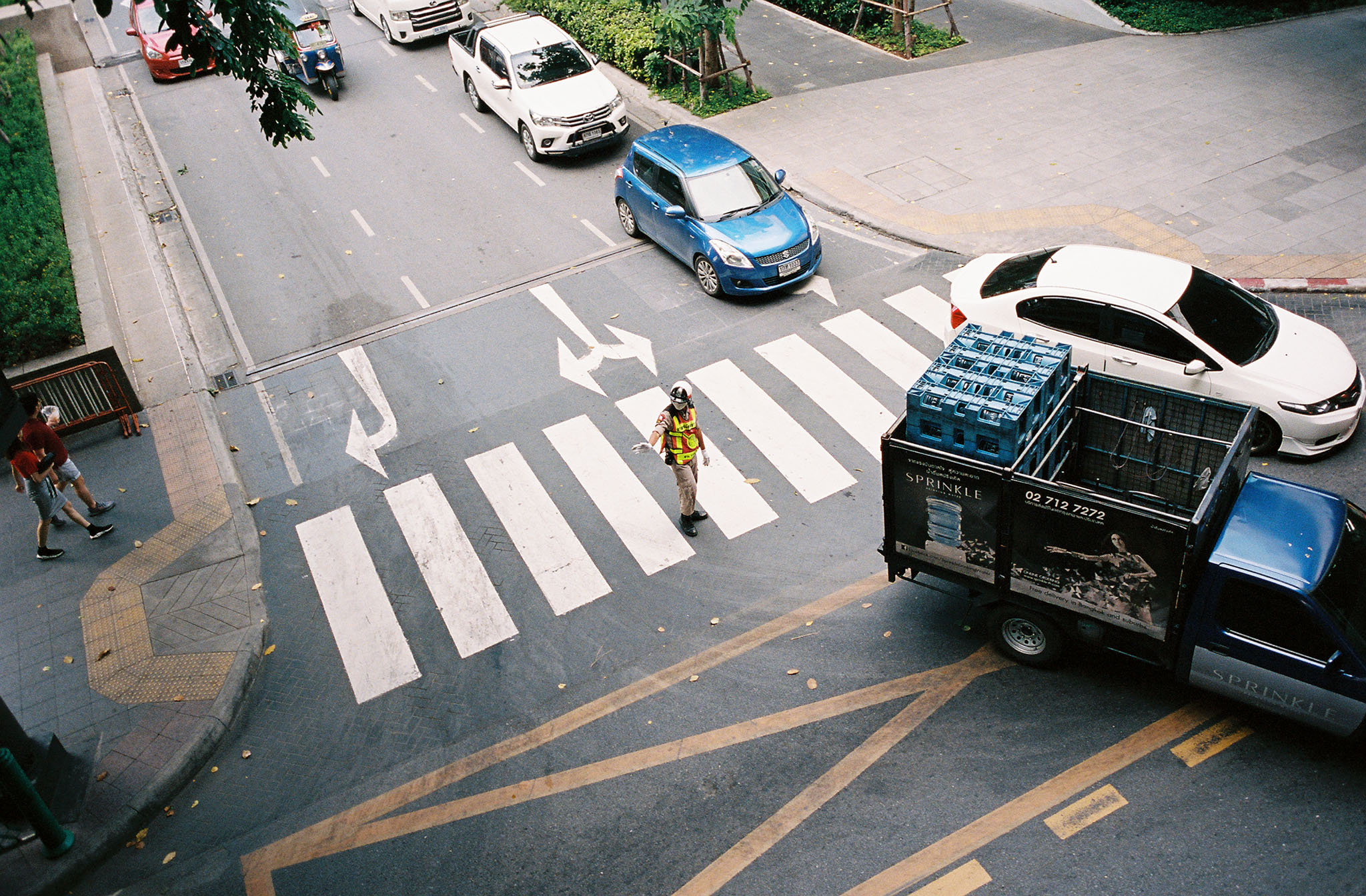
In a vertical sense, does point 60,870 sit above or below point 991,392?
below

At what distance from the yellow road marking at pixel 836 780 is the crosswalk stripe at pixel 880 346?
4.68m

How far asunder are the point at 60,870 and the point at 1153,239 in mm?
15418

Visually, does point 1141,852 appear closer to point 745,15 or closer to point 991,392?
point 991,392

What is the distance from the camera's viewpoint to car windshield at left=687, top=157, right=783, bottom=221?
14.8 meters

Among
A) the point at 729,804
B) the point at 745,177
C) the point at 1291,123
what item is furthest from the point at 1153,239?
the point at 729,804

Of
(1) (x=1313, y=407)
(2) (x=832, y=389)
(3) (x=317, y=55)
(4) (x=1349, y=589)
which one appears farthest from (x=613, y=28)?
(4) (x=1349, y=589)

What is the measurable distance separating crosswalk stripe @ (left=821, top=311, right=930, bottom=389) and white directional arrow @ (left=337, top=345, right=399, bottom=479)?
6211mm

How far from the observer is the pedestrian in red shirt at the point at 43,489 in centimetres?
1080

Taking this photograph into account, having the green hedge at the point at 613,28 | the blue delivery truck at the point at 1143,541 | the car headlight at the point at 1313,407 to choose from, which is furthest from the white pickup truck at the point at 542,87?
the car headlight at the point at 1313,407

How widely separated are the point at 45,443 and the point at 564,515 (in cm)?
592

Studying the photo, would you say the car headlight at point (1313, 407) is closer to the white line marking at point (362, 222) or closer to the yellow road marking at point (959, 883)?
the yellow road marking at point (959, 883)

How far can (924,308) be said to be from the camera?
14.0 m

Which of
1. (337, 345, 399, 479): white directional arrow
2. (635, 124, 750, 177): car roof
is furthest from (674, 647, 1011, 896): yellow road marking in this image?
(635, 124, 750, 177): car roof

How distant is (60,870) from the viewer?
8070 mm
